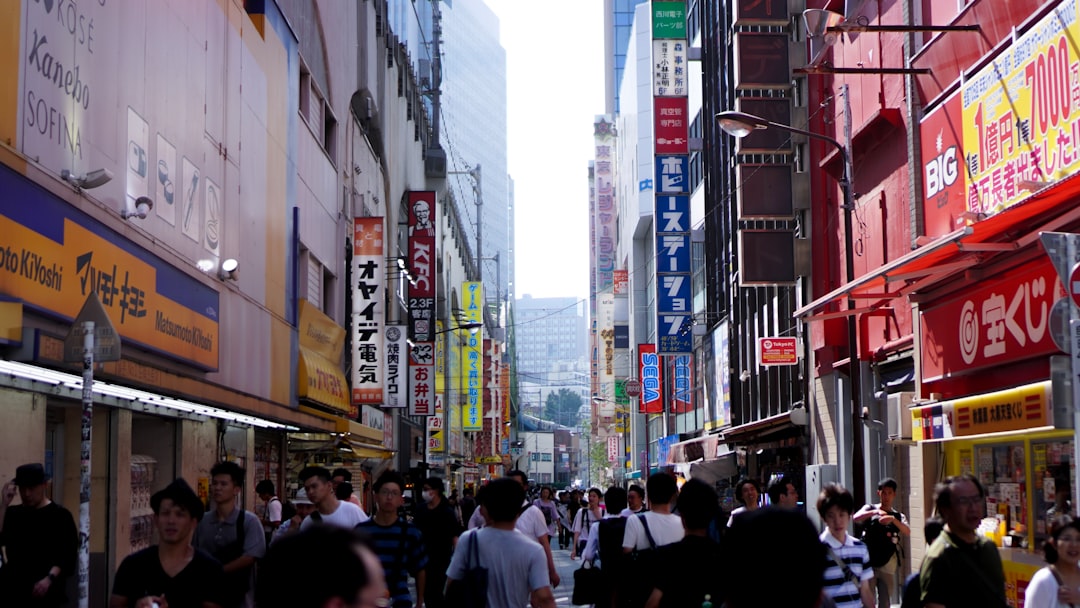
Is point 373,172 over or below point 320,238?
over

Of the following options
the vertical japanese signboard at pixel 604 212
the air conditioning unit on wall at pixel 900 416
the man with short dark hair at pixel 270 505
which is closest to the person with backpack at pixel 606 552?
the air conditioning unit on wall at pixel 900 416

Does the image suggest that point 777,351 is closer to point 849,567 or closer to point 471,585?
point 849,567

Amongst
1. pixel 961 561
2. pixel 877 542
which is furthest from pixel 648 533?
pixel 877 542

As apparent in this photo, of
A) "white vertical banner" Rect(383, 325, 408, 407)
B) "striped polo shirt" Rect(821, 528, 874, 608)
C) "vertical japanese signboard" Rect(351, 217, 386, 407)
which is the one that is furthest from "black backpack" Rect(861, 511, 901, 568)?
"white vertical banner" Rect(383, 325, 408, 407)

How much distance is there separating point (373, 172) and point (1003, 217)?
94.3 ft

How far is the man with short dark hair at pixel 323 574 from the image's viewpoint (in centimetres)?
297

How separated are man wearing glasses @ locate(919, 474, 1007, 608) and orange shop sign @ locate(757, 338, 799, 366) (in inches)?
841

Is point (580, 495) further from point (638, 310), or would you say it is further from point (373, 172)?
point (638, 310)

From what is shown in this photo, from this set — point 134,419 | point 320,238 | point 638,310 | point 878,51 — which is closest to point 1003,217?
point 878,51

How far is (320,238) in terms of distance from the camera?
2947 centimetres

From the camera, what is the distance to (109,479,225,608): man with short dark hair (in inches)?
245

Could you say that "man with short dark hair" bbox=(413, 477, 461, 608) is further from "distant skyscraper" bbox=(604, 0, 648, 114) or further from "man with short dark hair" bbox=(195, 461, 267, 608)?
"distant skyscraper" bbox=(604, 0, 648, 114)

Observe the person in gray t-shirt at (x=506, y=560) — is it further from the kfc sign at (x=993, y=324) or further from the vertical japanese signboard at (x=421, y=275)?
the vertical japanese signboard at (x=421, y=275)

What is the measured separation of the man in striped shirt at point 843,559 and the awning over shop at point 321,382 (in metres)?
17.6
